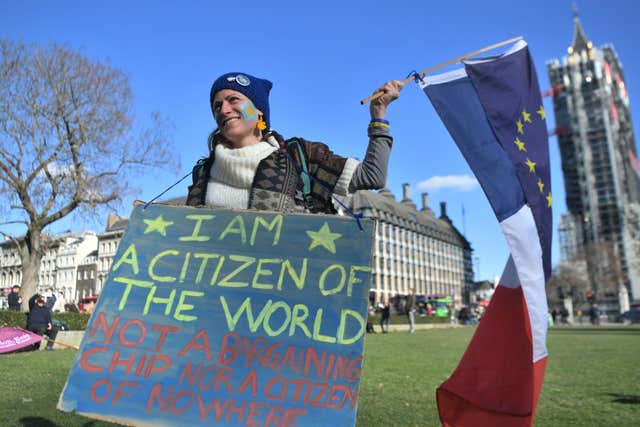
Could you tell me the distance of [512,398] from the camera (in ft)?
11.7

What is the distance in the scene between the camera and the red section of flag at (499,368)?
11.8ft

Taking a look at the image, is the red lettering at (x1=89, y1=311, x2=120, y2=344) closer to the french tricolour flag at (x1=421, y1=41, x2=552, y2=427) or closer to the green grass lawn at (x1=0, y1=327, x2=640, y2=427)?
the green grass lawn at (x1=0, y1=327, x2=640, y2=427)

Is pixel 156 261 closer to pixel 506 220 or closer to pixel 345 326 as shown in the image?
pixel 345 326

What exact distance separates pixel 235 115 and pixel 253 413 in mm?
1561

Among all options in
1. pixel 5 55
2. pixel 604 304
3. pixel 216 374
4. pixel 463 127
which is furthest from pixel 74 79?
pixel 604 304

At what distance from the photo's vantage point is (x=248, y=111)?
2811 millimetres

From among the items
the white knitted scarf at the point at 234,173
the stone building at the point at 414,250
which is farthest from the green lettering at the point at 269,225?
the stone building at the point at 414,250

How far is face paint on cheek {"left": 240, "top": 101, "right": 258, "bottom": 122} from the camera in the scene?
2.79 m

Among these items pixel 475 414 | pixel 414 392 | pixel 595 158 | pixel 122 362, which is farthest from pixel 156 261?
pixel 595 158

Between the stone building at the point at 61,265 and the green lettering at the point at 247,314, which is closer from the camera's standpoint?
the green lettering at the point at 247,314

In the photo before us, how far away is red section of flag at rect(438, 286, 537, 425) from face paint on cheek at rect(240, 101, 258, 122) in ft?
8.05

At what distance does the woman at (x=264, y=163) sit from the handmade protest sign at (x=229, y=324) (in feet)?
0.77

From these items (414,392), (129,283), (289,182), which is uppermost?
(289,182)

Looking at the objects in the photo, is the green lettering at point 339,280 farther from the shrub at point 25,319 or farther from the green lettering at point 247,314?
the shrub at point 25,319
